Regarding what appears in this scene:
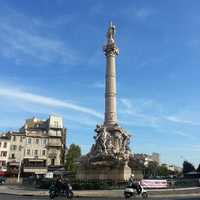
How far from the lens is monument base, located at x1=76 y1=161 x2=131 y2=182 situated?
4281cm

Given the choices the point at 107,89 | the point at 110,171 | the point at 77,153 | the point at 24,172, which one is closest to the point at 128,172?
the point at 110,171

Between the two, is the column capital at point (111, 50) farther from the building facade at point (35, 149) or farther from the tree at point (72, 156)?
the building facade at point (35, 149)

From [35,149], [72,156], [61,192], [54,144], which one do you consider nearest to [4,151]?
[35,149]

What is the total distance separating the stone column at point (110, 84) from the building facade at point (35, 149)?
34.4 meters

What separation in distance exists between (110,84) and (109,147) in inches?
360

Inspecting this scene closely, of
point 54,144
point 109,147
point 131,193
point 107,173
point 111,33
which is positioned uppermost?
point 111,33

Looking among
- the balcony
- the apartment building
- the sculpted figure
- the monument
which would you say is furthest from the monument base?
the balcony

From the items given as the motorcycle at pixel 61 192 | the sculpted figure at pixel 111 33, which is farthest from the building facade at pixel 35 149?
the motorcycle at pixel 61 192

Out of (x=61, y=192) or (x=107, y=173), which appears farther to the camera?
(x=107, y=173)

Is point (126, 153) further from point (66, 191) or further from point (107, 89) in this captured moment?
point (66, 191)

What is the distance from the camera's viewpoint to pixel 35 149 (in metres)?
81.9

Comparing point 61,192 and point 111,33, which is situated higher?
point 111,33

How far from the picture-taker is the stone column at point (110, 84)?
159 ft

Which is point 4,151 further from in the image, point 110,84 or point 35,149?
point 110,84
